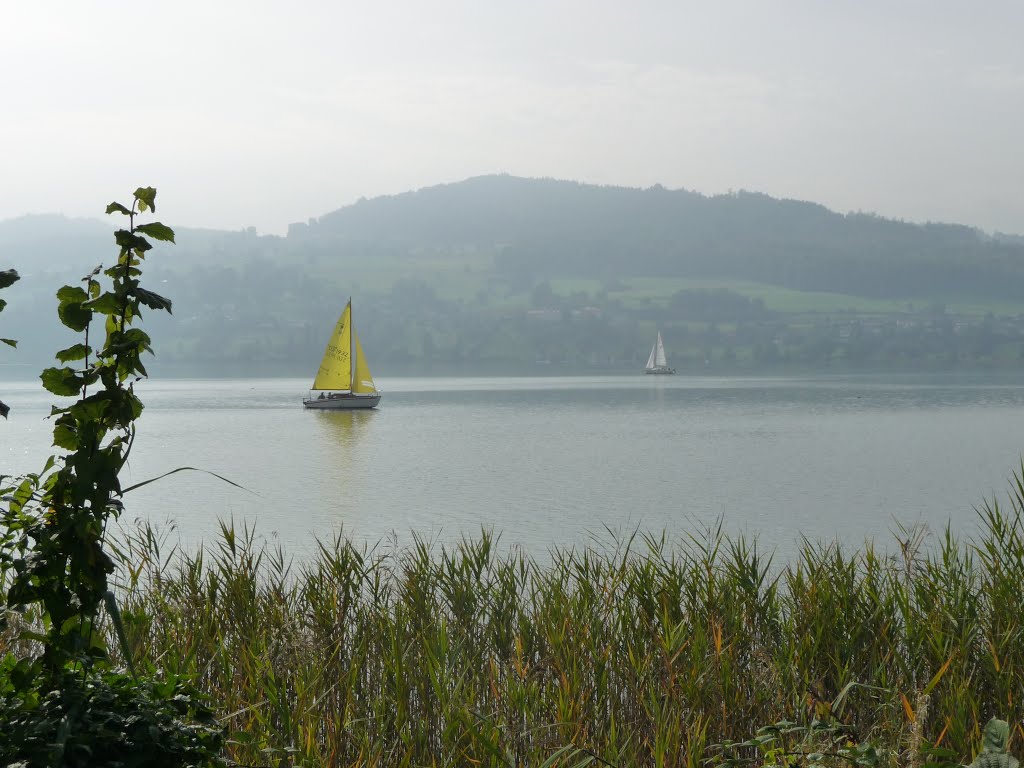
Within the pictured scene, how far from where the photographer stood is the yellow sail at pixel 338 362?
64.9 m

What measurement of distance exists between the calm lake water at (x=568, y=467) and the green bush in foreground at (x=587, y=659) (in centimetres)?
76

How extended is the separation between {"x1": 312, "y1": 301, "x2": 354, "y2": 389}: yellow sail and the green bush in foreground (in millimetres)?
56861

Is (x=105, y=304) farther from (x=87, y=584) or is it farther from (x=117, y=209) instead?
(x=87, y=584)

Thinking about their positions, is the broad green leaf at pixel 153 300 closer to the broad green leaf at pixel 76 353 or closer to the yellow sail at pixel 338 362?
the broad green leaf at pixel 76 353

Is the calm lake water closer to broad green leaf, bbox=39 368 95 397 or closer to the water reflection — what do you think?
the water reflection

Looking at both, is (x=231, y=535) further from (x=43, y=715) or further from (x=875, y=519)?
(x=875, y=519)

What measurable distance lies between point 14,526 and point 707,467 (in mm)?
40548

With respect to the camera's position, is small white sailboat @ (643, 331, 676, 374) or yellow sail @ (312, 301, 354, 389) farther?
small white sailboat @ (643, 331, 676, 374)

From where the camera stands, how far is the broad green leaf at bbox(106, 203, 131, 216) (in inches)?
104

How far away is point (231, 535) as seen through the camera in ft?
23.9

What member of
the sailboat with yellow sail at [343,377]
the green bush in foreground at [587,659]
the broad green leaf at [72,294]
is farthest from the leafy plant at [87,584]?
the sailboat with yellow sail at [343,377]

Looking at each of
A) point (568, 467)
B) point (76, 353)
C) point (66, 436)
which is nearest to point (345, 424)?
point (568, 467)

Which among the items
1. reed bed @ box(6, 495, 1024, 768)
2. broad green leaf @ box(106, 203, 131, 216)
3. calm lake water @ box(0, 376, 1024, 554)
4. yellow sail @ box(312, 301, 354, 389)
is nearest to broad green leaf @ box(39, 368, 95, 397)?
broad green leaf @ box(106, 203, 131, 216)

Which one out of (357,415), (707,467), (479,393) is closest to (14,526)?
(707,467)
